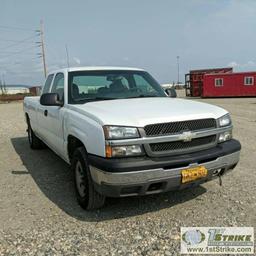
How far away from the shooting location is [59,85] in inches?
208

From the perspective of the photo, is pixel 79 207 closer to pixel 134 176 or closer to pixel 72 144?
pixel 72 144

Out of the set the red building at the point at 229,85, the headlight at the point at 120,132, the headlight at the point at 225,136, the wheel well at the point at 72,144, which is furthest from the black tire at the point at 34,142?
the red building at the point at 229,85

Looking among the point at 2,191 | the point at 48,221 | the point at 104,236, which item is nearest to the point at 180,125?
the point at 104,236

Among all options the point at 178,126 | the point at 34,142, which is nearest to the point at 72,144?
the point at 178,126

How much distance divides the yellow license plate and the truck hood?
58 centimetres

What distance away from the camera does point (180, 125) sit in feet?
11.5

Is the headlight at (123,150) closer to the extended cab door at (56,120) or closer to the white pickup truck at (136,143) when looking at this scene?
the white pickup truck at (136,143)

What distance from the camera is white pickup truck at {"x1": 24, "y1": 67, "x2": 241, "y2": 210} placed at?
3270 mm

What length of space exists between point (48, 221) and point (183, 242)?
1.61m

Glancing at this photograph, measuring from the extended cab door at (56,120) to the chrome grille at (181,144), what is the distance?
5.61 ft

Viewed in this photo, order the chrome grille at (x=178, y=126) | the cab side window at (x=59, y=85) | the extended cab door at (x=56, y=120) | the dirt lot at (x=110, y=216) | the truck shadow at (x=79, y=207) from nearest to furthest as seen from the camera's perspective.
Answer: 1. the dirt lot at (x=110, y=216)
2. the chrome grille at (x=178, y=126)
3. the truck shadow at (x=79, y=207)
4. the extended cab door at (x=56, y=120)
5. the cab side window at (x=59, y=85)

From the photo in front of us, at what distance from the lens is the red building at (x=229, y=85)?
28.5m

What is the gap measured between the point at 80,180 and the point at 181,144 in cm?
143

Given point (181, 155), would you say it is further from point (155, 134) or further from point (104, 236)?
point (104, 236)
